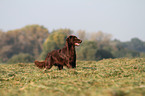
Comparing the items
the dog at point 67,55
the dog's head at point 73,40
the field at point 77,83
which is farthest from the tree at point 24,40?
the field at point 77,83

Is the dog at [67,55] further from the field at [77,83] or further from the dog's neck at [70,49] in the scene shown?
the field at [77,83]

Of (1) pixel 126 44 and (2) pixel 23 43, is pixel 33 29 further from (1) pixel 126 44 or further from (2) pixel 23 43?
(1) pixel 126 44

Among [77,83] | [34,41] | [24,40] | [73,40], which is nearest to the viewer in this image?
[77,83]

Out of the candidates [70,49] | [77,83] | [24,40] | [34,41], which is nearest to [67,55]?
[70,49]

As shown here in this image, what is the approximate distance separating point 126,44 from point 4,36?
84911 mm

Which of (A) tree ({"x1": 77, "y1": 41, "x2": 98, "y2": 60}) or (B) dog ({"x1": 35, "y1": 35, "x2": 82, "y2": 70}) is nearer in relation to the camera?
(B) dog ({"x1": 35, "y1": 35, "x2": 82, "y2": 70})

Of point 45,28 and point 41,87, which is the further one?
point 45,28

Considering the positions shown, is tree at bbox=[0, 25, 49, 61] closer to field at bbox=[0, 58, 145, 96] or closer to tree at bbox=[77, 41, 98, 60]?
tree at bbox=[77, 41, 98, 60]

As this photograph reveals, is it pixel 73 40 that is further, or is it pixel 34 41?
pixel 34 41

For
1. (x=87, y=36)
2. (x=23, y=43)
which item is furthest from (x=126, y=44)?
(x=23, y=43)

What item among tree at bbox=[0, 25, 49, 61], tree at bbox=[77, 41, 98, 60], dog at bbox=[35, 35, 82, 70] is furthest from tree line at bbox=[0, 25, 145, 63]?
dog at bbox=[35, 35, 82, 70]

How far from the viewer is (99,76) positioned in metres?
7.71

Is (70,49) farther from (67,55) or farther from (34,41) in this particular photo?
(34,41)

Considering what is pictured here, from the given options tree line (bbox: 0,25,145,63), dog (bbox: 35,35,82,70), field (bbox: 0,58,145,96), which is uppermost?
tree line (bbox: 0,25,145,63)
